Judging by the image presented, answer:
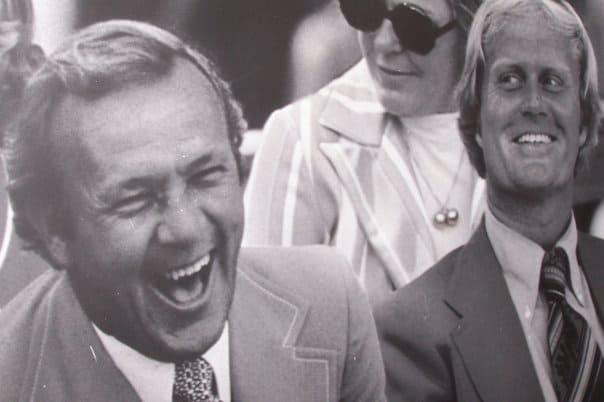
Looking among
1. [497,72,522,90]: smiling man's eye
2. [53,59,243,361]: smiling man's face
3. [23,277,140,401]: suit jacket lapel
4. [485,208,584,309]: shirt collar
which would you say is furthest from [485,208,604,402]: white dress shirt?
[23,277,140,401]: suit jacket lapel

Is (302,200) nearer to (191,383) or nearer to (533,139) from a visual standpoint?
(191,383)

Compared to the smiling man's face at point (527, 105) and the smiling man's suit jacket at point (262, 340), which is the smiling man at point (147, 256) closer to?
the smiling man's suit jacket at point (262, 340)

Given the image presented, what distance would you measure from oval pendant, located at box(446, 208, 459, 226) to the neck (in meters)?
0.11

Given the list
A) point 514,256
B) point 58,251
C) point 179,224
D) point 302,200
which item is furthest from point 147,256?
point 514,256

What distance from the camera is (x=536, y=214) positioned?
102 inches

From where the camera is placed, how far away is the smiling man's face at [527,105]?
2537 mm

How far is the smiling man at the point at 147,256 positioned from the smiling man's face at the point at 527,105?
0.59 meters

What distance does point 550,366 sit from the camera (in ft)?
8.45

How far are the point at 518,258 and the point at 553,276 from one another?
12cm

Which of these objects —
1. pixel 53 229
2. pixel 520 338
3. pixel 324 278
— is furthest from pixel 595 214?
pixel 53 229

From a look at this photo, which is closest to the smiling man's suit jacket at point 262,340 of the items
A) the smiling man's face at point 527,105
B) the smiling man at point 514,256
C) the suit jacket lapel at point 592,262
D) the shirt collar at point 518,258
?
the smiling man at point 514,256

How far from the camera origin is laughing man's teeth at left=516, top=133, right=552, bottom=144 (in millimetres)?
2545

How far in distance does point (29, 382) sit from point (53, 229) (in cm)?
43

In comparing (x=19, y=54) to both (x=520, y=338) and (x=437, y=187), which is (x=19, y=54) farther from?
(x=520, y=338)
